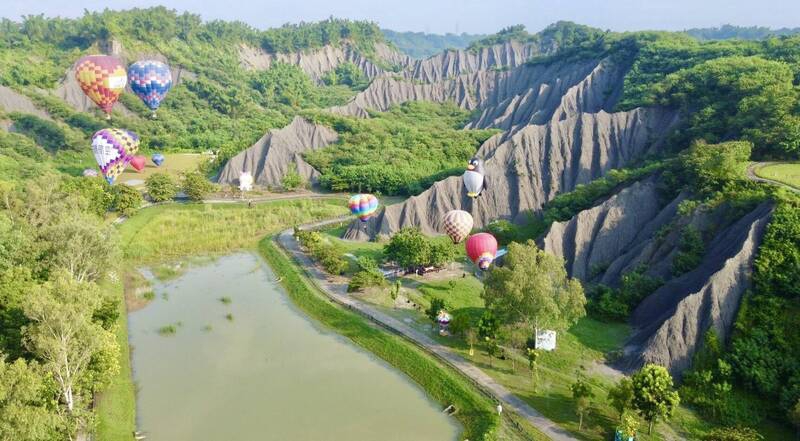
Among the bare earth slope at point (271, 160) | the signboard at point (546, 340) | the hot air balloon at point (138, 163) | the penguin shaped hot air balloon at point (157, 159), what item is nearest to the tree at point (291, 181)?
the bare earth slope at point (271, 160)

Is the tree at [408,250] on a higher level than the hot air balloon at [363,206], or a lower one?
lower

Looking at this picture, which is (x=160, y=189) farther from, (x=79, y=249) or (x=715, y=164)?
(x=715, y=164)

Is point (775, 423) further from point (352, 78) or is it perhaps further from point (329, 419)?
point (352, 78)

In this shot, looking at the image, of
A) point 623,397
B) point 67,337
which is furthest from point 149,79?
point 623,397

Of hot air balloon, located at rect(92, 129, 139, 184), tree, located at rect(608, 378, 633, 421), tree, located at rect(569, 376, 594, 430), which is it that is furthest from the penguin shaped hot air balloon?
tree, located at rect(608, 378, 633, 421)

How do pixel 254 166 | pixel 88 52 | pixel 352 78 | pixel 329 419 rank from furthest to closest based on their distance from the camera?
pixel 352 78 < pixel 88 52 < pixel 254 166 < pixel 329 419

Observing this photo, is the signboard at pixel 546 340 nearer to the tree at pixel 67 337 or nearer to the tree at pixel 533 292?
the tree at pixel 533 292

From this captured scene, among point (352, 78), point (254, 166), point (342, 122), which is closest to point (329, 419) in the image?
point (254, 166)
